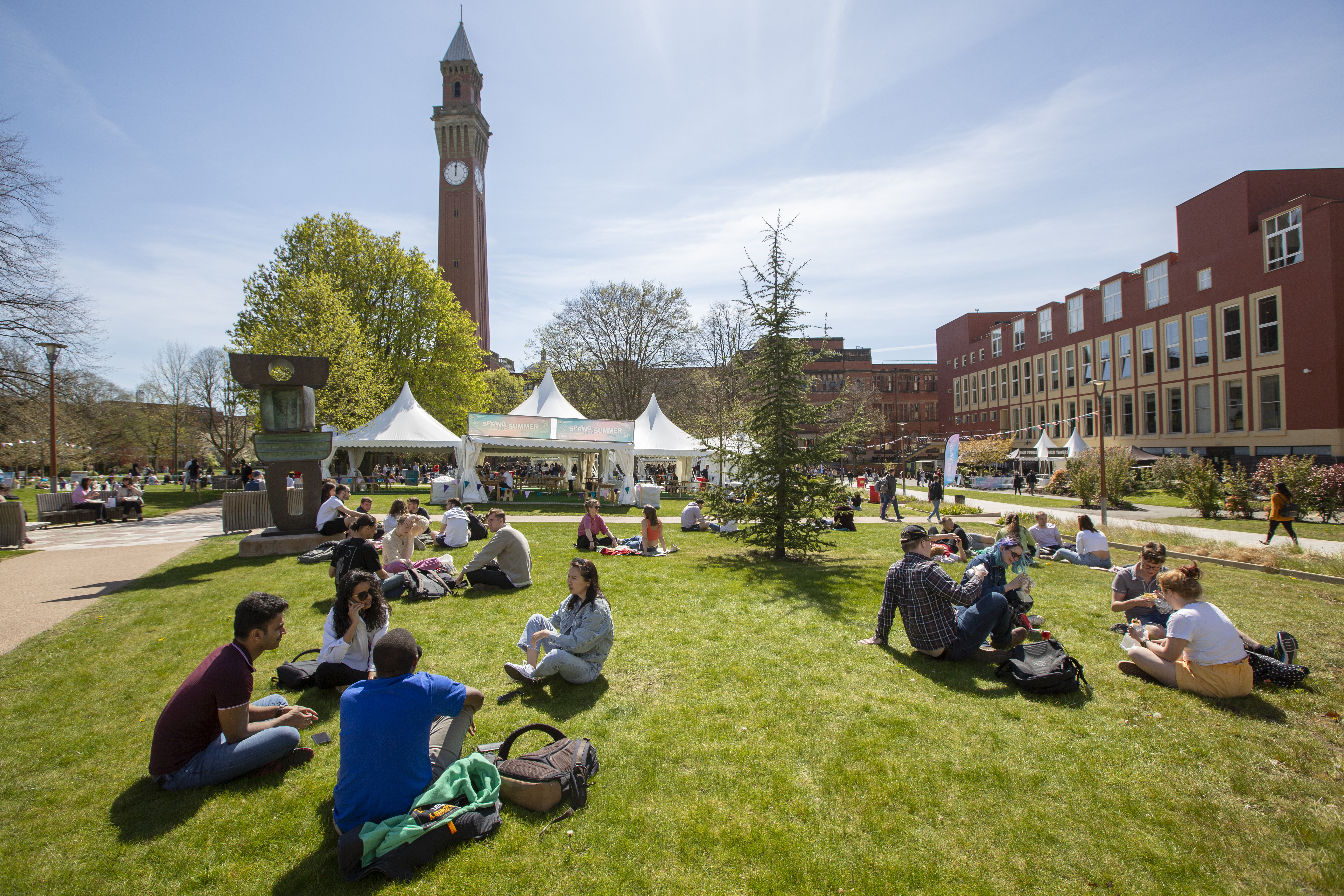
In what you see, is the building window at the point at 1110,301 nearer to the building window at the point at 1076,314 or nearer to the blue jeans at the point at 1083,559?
the building window at the point at 1076,314

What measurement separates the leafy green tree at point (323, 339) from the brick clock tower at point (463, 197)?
3082 cm

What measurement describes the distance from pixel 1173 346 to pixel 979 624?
150ft

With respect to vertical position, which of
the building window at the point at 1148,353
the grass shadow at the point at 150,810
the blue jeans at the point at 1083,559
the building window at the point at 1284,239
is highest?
the building window at the point at 1284,239

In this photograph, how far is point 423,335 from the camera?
33.4 metres

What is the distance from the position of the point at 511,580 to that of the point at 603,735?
172 inches

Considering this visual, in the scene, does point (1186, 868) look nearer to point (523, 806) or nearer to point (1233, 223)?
point (523, 806)

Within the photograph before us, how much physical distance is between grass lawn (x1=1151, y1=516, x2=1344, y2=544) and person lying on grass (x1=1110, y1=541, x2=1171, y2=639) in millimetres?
10545

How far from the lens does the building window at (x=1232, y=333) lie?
34.8 meters

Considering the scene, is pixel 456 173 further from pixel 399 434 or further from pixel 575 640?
pixel 575 640

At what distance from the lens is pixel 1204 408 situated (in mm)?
37656

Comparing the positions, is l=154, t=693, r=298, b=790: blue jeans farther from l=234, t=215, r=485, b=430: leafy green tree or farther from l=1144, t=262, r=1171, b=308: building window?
l=1144, t=262, r=1171, b=308: building window

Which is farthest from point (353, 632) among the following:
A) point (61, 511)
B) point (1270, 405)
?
point (1270, 405)

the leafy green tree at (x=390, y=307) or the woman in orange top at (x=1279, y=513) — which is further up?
the leafy green tree at (x=390, y=307)

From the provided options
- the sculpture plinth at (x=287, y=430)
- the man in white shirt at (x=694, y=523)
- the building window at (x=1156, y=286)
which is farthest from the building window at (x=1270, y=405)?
the sculpture plinth at (x=287, y=430)
